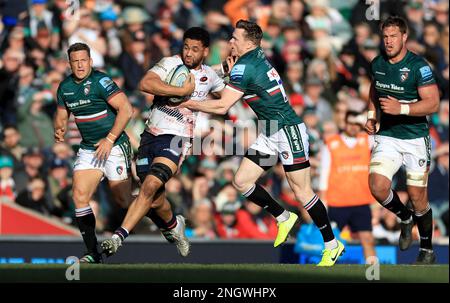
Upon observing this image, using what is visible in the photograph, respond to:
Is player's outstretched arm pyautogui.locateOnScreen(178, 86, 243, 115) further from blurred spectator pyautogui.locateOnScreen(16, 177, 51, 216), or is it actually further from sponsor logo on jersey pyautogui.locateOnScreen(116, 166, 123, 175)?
blurred spectator pyautogui.locateOnScreen(16, 177, 51, 216)

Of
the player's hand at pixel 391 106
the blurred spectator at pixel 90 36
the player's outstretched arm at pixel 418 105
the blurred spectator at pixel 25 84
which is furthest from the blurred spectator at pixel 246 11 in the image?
the player's hand at pixel 391 106

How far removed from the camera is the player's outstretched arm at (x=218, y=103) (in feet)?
48.0

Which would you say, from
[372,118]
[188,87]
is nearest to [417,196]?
[372,118]

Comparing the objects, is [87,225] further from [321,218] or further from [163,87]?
[321,218]

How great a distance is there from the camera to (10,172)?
19969 mm

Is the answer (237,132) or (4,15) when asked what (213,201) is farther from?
(4,15)

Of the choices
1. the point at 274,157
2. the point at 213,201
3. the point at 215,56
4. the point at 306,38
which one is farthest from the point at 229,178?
the point at 274,157

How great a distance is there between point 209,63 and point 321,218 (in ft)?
24.3

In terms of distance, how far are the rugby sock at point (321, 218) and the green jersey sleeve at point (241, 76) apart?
1.61m

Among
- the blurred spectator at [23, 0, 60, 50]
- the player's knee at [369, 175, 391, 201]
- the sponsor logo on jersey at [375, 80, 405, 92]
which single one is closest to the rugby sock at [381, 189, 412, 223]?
the player's knee at [369, 175, 391, 201]

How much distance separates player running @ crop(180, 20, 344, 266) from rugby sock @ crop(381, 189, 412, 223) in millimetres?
828

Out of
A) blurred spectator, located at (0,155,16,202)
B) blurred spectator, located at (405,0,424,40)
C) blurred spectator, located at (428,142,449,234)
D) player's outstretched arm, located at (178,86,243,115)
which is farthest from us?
blurred spectator, located at (405,0,424,40)

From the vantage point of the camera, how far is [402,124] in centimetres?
1534

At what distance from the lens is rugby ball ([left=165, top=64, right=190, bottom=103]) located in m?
15.1
